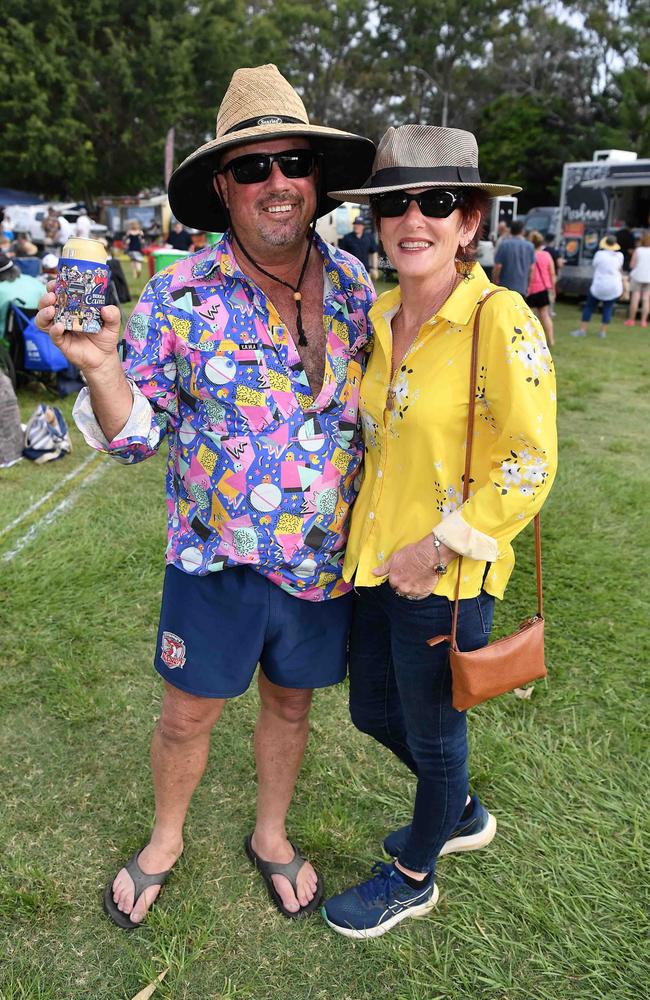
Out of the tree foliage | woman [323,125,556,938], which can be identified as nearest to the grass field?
woman [323,125,556,938]

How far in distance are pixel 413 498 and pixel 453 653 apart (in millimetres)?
359

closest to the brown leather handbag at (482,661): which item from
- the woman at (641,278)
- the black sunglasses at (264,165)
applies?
the black sunglasses at (264,165)

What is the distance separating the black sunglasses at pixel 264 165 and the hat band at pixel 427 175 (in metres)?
0.30

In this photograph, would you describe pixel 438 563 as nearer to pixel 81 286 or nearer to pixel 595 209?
pixel 81 286

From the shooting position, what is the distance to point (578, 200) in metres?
17.6

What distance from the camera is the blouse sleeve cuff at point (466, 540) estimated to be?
5.45 ft

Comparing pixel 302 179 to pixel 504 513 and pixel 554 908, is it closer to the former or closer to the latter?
pixel 504 513

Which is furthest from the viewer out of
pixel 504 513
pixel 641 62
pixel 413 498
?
pixel 641 62

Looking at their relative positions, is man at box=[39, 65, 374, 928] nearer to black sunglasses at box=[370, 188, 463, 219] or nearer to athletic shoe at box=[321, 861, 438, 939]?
black sunglasses at box=[370, 188, 463, 219]

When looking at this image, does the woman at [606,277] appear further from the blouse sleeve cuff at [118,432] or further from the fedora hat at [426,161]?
the blouse sleeve cuff at [118,432]

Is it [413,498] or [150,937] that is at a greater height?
[413,498]

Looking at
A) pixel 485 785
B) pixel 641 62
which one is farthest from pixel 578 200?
pixel 641 62

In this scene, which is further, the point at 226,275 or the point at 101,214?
the point at 101,214

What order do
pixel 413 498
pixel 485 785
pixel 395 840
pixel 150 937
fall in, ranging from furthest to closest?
pixel 485 785, pixel 395 840, pixel 150 937, pixel 413 498
